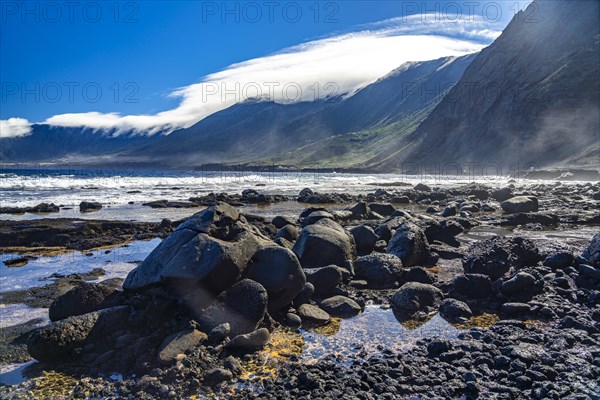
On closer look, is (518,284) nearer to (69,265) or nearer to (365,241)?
(365,241)

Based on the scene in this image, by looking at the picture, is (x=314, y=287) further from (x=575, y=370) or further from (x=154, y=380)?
(x=575, y=370)

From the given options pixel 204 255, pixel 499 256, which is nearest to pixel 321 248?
pixel 204 255

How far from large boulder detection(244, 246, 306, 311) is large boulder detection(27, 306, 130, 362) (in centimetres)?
304

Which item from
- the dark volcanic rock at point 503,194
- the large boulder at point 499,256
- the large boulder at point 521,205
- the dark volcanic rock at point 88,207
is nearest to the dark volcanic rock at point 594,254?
the large boulder at point 499,256

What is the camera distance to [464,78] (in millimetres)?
141625

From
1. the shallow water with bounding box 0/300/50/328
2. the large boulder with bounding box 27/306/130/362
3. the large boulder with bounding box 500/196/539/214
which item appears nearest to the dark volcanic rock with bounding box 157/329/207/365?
the large boulder with bounding box 27/306/130/362

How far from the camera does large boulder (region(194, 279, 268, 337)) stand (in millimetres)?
9180

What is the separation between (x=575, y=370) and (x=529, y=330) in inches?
75.7

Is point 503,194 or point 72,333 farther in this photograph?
point 503,194

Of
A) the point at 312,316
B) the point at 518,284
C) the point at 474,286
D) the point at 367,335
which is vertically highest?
the point at 518,284

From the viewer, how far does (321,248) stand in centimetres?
1429

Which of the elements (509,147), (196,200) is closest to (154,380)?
(196,200)

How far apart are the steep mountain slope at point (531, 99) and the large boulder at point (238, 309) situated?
8929cm

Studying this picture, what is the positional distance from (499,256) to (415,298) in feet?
13.0
